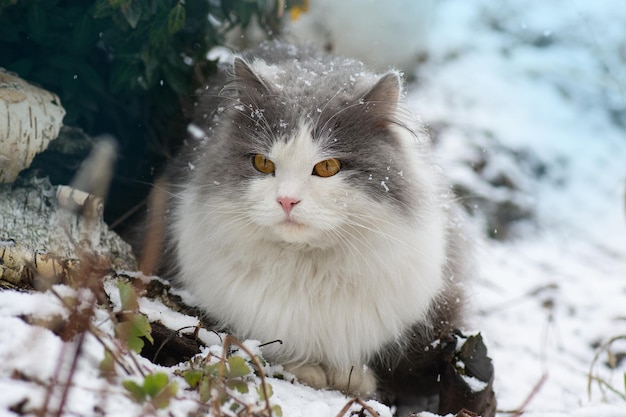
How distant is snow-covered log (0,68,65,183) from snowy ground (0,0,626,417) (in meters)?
1.79

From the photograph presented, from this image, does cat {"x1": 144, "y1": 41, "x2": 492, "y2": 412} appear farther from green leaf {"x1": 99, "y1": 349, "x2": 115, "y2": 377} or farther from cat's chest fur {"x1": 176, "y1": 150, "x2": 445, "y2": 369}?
green leaf {"x1": 99, "y1": 349, "x2": 115, "y2": 377}

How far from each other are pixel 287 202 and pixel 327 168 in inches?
8.7

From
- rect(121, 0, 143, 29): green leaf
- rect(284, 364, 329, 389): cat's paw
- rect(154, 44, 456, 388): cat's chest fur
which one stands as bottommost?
rect(284, 364, 329, 389): cat's paw

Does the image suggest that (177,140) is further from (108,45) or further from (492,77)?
(492,77)

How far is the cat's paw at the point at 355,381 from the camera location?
8.45 feet

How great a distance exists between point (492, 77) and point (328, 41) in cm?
255

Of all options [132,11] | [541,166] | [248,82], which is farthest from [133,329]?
[541,166]

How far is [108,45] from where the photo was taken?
3.10m

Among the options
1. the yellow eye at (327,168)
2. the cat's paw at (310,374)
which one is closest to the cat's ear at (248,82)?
the yellow eye at (327,168)

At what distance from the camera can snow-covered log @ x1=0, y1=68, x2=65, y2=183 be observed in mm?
2533

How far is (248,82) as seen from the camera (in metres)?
2.47

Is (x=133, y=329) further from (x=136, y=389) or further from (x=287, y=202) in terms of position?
(x=287, y=202)

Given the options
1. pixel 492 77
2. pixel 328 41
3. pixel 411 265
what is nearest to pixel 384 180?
pixel 411 265

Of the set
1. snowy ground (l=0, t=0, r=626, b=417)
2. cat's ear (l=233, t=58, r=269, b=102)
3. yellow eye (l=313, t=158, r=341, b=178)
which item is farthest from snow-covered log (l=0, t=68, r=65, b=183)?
snowy ground (l=0, t=0, r=626, b=417)
